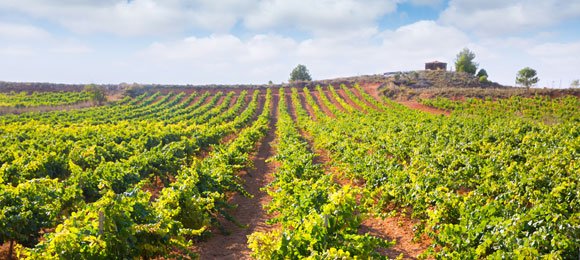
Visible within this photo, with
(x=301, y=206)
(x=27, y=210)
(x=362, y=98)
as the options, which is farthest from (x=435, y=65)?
(x=27, y=210)

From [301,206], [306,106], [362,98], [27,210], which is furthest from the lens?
[362,98]

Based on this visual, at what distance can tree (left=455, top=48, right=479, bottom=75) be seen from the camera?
8150cm

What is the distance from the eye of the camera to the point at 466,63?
81.8m

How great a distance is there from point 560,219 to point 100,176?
36.1 feet

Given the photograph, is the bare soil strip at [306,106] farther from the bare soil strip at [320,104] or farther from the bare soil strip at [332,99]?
the bare soil strip at [332,99]

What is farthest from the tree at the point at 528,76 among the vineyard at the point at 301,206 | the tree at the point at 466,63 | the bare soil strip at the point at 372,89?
the vineyard at the point at 301,206

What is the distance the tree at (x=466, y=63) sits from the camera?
267ft

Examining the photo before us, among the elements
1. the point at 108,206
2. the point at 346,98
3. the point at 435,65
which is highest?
the point at 435,65

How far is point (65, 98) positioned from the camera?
205ft

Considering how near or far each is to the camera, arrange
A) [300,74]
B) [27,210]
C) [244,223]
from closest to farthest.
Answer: [27,210] < [244,223] < [300,74]

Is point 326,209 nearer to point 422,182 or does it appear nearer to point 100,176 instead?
point 422,182

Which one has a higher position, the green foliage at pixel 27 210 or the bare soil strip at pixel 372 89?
the bare soil strip at pixel 372 89

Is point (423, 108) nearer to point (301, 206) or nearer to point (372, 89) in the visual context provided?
point (372, 89)

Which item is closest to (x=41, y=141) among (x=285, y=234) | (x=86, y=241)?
(x=86, y=241)
